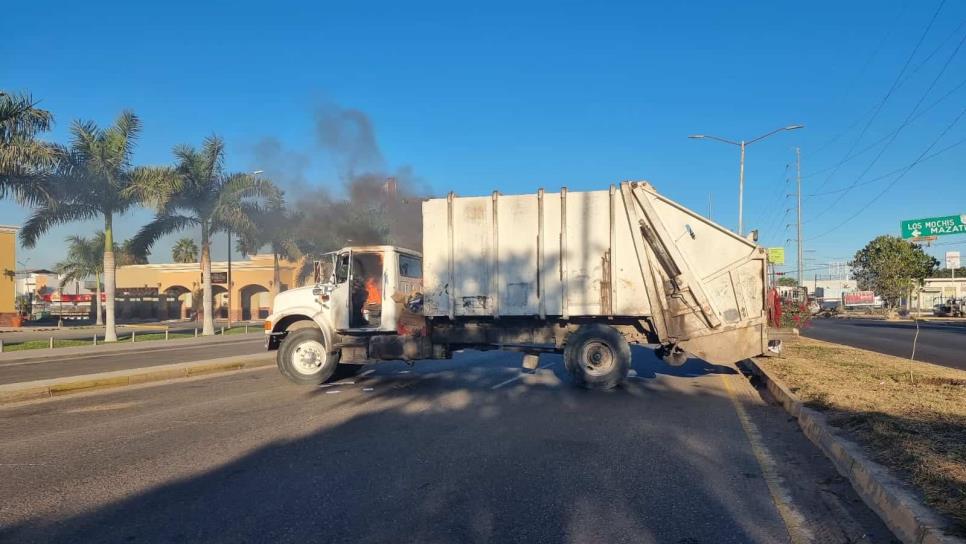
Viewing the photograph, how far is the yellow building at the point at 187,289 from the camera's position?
53.1m

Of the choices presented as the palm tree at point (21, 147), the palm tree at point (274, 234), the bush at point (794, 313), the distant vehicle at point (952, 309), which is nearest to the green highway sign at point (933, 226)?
the distant vehicle at point (952, 309)

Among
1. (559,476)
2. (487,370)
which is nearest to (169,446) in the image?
(559,476)

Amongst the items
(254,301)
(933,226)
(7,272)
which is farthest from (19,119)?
(933,226)

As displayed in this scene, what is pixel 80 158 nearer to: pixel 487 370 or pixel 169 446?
pixel 487 370

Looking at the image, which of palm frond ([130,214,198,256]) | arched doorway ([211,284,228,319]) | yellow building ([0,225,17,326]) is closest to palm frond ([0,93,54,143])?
palm frond ([130,214,198,256])

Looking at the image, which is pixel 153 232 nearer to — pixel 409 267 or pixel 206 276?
pixel 206 276

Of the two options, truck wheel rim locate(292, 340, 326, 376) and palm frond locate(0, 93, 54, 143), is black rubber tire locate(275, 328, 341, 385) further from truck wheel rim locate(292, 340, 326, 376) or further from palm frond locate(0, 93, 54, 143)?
palm frond locate(0, 93, 54, 143)

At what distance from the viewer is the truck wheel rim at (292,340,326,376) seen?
1196 centimetres

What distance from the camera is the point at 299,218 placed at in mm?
35625

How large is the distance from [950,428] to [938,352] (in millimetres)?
14426

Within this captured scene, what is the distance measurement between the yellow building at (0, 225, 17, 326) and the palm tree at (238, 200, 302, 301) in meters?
17.6

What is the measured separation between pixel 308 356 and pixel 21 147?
1554 centimetres

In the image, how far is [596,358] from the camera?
11133mm

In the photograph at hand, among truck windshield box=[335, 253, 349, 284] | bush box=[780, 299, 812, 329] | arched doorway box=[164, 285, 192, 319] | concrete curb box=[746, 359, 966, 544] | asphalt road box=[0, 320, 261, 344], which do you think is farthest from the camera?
arched doorway box=[164, 285, 192, 319]
